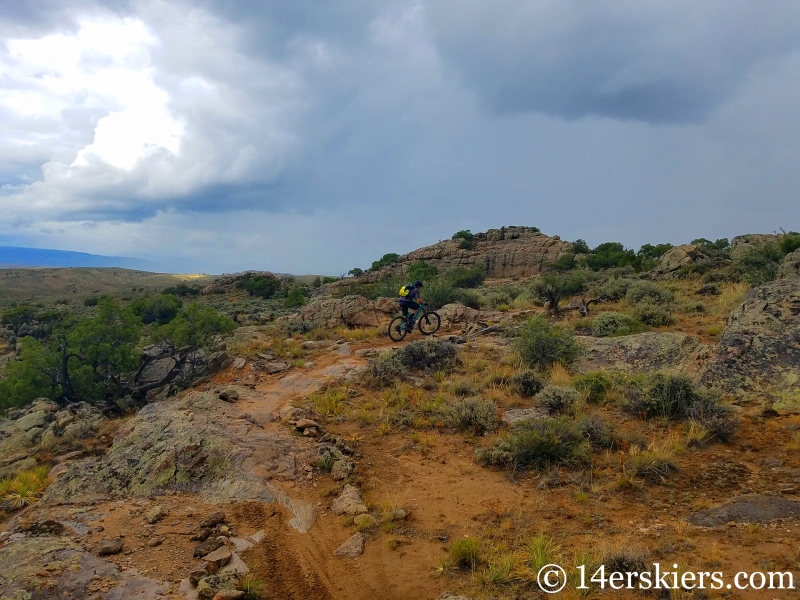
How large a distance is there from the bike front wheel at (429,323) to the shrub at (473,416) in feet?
23.2

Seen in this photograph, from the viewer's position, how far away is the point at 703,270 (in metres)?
24.1

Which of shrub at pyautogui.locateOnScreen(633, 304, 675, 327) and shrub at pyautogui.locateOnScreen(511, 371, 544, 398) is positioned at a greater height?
shrub at pyautogui.locateOnScreen(633, 304, 675, 327)

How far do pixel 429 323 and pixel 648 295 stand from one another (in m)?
8.47

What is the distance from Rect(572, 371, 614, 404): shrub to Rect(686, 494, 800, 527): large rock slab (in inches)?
141

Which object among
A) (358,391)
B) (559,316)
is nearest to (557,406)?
(358,391)

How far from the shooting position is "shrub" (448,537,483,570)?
15.7 feet

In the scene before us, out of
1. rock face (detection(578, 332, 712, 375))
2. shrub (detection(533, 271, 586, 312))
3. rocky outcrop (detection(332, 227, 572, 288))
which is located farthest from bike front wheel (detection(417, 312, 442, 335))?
rocky outcrop (detection(332, 227, 572, 288))

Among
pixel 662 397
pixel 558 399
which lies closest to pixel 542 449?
pixel 558 399

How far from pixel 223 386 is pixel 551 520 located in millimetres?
7997

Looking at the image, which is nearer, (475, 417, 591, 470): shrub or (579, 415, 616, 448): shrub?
(475, 417, 591, 470): shrub

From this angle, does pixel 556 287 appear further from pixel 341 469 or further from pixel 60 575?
pixel 60 575

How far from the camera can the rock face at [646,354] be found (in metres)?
9.88

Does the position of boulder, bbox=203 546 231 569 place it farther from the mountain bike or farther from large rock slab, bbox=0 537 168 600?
the mountain bike

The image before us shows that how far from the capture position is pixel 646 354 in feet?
35.2
